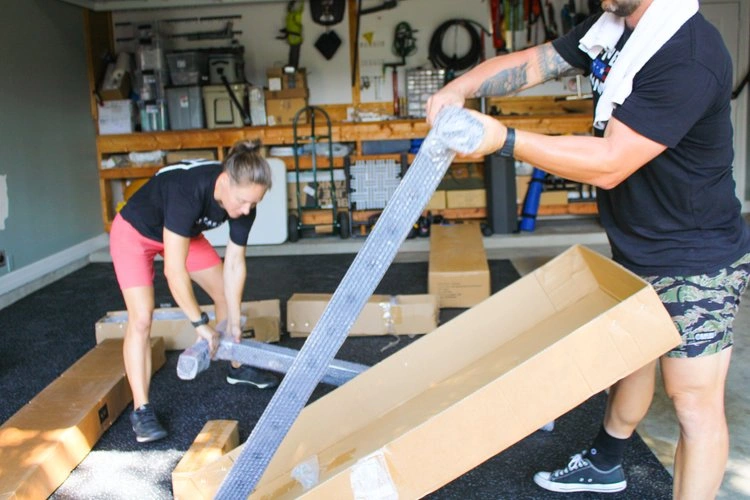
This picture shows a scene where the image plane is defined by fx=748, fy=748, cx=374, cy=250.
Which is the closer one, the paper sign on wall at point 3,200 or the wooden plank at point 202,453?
the wooden plank at point 202,453

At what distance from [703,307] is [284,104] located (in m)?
6.12

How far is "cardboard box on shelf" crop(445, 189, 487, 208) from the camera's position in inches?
293

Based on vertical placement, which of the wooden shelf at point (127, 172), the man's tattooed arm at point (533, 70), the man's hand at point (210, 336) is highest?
the man's tattooed arm at point (533, 70)

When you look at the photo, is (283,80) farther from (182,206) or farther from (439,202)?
(182,206)

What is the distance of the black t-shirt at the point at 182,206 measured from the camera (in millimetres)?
3016

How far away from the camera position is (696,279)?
78.2 inches

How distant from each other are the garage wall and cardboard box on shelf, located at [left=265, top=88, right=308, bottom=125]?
1.83m

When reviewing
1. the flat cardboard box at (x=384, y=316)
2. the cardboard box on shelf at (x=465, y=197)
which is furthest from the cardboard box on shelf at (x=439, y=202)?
the flat cardboard box at (x=384, y=316)

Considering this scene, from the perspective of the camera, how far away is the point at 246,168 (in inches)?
114

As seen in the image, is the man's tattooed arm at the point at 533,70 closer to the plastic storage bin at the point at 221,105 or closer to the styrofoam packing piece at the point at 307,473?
the styrofoam packing piece at the point at 307,473

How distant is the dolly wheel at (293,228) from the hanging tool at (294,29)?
5.23 feet

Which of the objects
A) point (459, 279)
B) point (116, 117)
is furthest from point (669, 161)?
point (116, 117)

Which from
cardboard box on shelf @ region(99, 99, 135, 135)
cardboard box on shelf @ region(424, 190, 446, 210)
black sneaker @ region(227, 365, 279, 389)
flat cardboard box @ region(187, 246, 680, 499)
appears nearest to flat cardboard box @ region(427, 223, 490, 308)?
black sneaker @ region(227, 365, 279, 389)

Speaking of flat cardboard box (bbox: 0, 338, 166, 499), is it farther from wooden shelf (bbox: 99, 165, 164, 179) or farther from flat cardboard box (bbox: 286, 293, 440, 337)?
wooden shelf (bbox: 99, 165, 164, 179)
